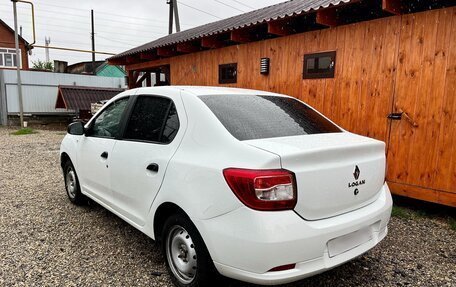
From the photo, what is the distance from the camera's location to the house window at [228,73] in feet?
24.5

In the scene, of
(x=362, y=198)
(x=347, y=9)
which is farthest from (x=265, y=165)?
(x=347, y=9)

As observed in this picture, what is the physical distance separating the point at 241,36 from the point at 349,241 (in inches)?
219

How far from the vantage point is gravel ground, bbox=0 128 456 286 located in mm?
2734

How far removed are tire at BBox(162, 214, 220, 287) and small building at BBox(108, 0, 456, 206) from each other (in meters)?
3.55

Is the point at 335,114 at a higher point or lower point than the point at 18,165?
higher

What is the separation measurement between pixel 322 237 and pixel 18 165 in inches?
295

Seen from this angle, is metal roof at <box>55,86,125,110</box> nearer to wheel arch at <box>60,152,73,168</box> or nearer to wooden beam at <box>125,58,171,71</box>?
wooden beam at <box>125,58,171,71</box>

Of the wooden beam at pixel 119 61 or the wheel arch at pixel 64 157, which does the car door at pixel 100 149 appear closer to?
the wheel arch at pixel 64 157

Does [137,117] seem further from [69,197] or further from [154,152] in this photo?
[69,197]

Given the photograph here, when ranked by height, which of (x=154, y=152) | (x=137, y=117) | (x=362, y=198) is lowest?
(x=362, y=198)

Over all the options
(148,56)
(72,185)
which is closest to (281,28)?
(72,185)

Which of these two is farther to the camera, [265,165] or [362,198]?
[362,198]

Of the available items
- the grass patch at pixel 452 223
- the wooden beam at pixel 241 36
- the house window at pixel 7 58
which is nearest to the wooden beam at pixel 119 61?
the wooden beam at pixel 241 36

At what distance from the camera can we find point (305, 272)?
1987 millimetres
